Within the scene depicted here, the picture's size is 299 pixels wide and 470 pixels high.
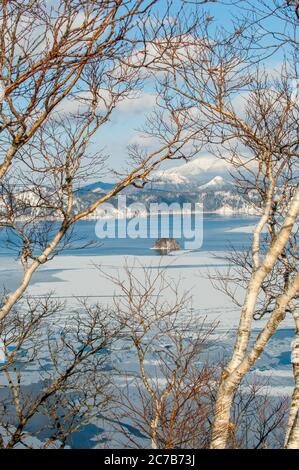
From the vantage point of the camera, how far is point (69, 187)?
491 cm

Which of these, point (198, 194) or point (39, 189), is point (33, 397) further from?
point (198, 194)

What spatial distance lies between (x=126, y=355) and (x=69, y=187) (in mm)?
9862

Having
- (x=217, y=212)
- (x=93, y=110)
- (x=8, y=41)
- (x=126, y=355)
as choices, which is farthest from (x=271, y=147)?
(x=217, y=212)

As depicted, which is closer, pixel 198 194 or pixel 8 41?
pixel 8 41

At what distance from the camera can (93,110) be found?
5.05 metres

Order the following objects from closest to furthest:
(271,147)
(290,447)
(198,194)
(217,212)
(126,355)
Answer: (290,447) < (271,147) < (126,355) < (217,212) < (198,194)

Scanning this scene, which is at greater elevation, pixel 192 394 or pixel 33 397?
pixel 192 394

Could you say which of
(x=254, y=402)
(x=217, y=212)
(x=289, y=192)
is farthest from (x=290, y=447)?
(x=217, y=212)

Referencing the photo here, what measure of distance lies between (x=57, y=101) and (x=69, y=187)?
152 centimetres

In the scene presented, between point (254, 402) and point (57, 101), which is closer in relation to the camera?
point (57, 101)
